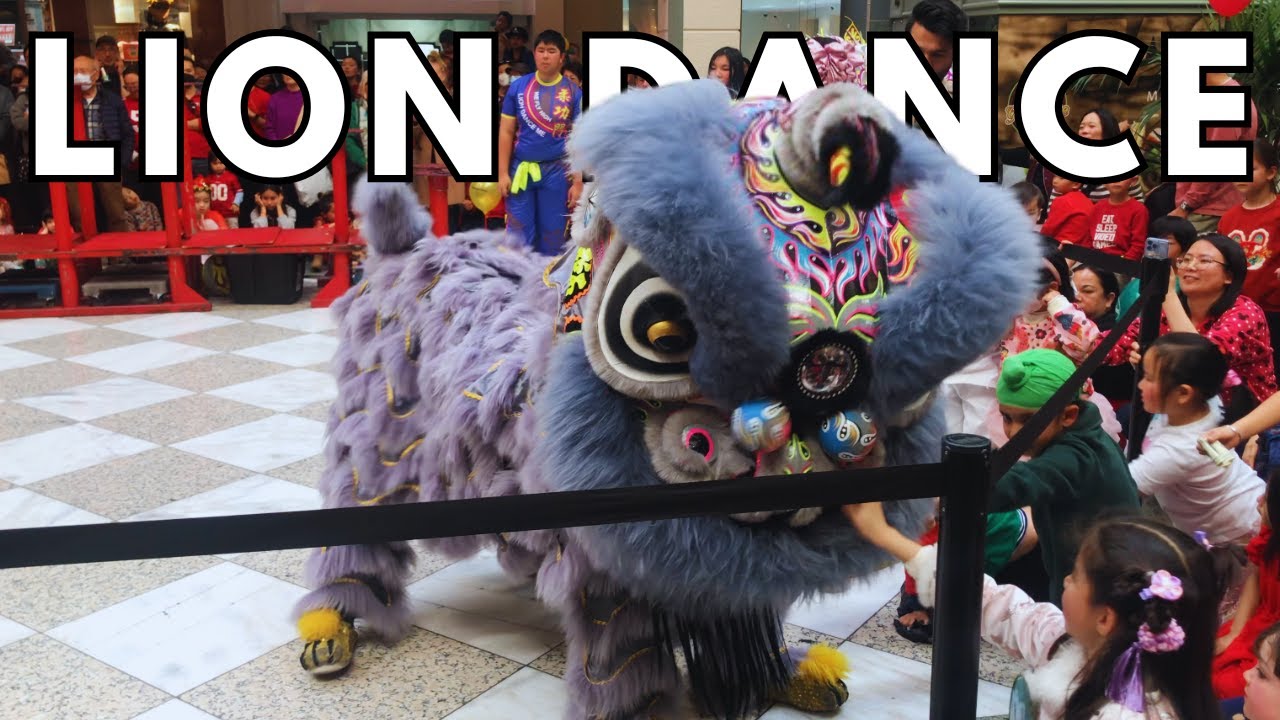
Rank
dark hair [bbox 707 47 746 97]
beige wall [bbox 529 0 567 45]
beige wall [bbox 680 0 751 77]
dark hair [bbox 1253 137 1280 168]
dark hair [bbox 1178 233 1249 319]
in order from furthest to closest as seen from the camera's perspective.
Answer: beige wall [bbox 529 0 567 45] → beige wall [bbox 680 0 751 77] → dark hair [bbox 707 47 746 97] → dark hair [bbox 1253 137 1280 168] → dark hair [bbox 1178 233 1249 319]

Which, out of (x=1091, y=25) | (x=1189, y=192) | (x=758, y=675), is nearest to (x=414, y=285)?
(x=758, y=675)

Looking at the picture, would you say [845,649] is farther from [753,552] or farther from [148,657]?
[148,657]

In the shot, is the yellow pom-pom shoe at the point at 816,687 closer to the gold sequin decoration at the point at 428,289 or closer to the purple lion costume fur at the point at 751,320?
the purple lion costume fur at the point at 751,320

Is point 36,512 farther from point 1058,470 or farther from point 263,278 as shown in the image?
point 263,278

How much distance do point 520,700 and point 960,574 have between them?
121 cm

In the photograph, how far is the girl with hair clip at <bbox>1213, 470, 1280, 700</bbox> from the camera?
203 centimetres

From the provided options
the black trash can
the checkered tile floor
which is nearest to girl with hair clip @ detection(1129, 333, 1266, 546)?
the checkered tile floor

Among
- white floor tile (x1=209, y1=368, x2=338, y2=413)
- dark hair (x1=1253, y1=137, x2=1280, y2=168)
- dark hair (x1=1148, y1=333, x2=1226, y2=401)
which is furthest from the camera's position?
white floor tile (x1=209, y1=368, x2=338, y2=413)

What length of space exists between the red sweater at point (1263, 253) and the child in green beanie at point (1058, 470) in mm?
1763

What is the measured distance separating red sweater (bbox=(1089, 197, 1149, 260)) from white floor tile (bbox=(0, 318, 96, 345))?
475 cm

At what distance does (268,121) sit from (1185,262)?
6.02 meters

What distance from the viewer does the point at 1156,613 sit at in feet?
5.29

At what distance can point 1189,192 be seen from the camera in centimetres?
481

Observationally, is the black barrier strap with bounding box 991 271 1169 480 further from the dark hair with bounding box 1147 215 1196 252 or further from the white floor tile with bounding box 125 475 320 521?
the white floor tile with bounding box 125 475 320 521
